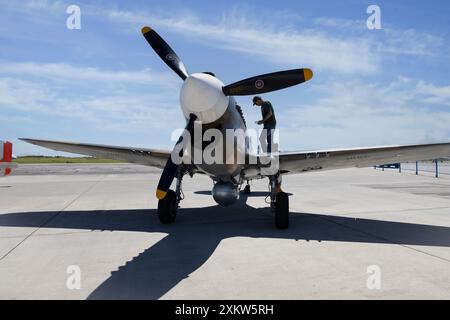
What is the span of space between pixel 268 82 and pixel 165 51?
2906mm

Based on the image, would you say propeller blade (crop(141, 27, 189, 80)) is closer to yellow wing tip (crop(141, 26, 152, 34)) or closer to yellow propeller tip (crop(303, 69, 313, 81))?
yellow wing tip (crop(141, 26, 152, 34))

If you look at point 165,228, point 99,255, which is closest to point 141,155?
point 165,228

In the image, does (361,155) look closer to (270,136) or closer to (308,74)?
(270,136)

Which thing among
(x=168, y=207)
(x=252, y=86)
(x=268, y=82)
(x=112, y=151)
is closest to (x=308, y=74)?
(x=268, y=82)

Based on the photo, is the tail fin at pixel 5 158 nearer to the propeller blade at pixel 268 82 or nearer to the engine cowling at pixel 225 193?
→ the engine cowling at pixel 225 193

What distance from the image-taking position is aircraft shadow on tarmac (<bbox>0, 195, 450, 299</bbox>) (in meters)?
4.41

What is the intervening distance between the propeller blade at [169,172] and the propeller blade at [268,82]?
1007mm

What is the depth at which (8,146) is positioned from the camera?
526 inches

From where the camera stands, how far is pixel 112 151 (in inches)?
376

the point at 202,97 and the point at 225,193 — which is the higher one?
the point at 202,97

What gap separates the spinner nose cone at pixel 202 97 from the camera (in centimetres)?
649

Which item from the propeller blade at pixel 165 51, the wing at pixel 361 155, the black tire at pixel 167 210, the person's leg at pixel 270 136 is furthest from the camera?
the person's leg at pixel 270 136

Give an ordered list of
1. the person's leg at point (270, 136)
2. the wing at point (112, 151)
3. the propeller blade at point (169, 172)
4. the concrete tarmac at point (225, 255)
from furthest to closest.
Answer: the person's leg at point (270, 136) → the wing at point (112, 151) → the propeller blade at point (169, 172) → the concrete tarmac at point (225, 255)
